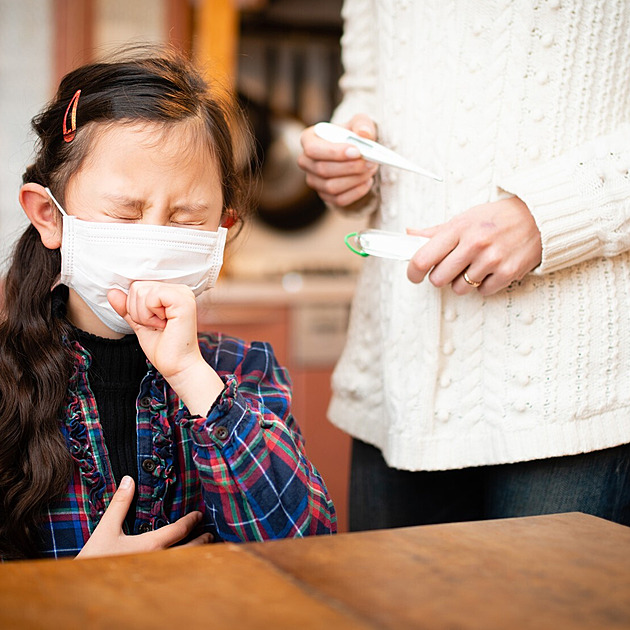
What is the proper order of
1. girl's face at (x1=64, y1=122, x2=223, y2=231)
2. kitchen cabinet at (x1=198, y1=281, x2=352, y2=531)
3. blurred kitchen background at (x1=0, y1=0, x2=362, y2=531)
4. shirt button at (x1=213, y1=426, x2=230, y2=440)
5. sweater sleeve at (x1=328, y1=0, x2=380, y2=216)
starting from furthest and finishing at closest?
kitchen cabinet at (x1=198, y1=281, x2=352, y2=531) → blurred kitchen background at (x1=0, y1=0, x2=362, y2=531) → sweater sleeve at (x1=328, y1=0, x2=380, y2=216) → girl's face at (x1=64, y1=122, x2=223, y2=231) → shirt button at (x1=213, y1=426, x2=230, y2=440)

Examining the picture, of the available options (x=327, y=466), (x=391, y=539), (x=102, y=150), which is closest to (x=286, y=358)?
(x=327, y=466)

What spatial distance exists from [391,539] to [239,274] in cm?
274

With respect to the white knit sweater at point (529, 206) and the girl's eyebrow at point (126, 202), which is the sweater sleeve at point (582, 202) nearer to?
the white knit sweater at point (529, 206)

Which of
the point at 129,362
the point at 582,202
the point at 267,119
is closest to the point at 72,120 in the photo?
the point at 129,362

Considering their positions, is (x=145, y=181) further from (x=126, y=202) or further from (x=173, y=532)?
(x=173, y=532)

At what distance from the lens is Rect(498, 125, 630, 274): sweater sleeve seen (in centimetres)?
85

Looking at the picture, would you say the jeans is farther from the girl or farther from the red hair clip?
the red hair clip

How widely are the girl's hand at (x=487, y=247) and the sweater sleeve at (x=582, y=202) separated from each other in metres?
0.02

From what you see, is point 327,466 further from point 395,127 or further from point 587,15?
point 587,15

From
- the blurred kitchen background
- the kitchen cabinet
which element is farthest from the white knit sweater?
the kitchen cabinet

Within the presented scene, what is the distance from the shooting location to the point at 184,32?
2.72m

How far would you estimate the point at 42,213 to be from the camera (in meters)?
1.04

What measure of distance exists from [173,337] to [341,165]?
1.09ft

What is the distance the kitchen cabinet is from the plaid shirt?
1706mm
